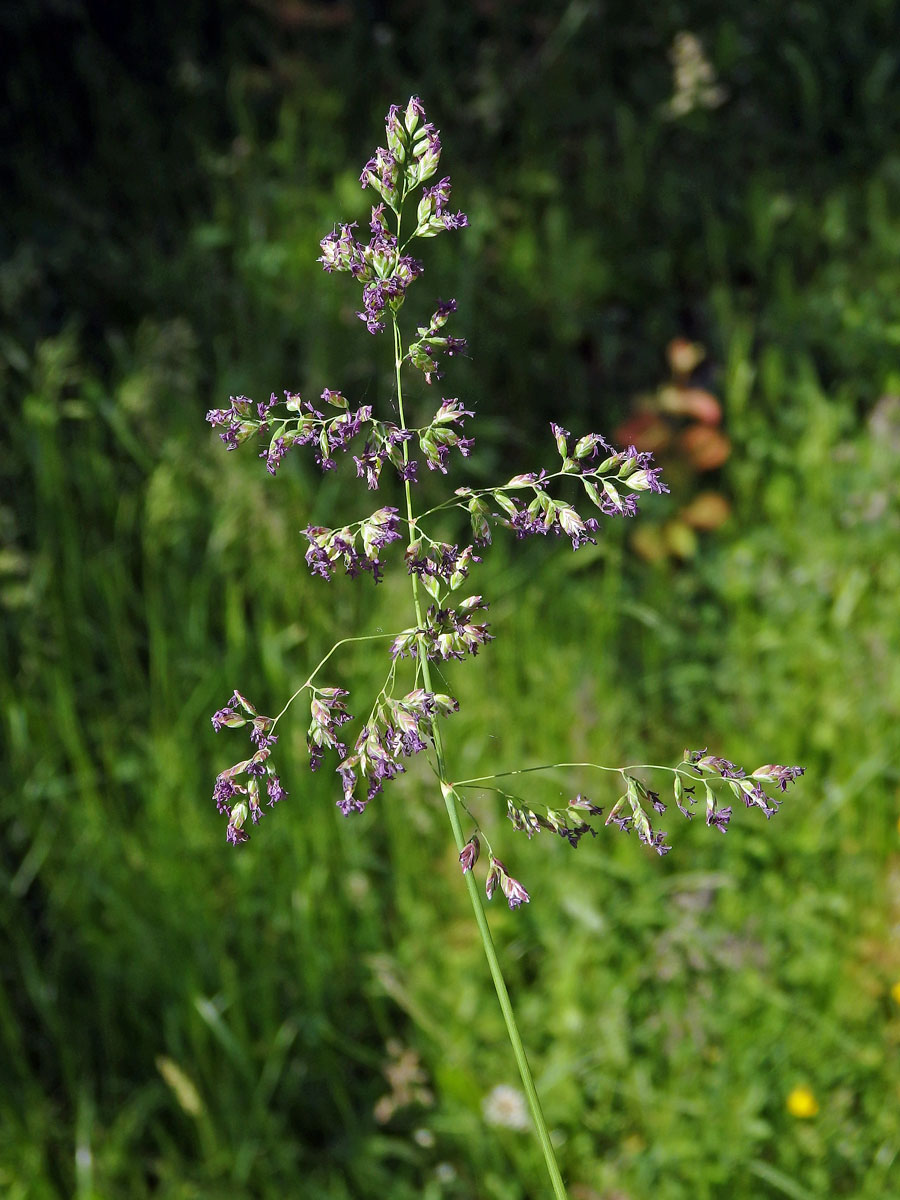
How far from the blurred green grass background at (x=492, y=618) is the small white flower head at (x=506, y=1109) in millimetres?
43

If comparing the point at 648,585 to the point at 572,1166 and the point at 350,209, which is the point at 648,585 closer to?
the point at 572,1166

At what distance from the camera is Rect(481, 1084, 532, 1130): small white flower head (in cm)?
203

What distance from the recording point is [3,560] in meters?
2.45

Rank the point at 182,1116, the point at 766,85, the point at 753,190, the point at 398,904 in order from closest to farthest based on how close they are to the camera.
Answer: the point at 182,1116 → the point at 398,904 → the point at 753,190 → the point at 766,85

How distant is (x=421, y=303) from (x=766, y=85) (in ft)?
5.81

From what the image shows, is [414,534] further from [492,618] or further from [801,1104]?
[492,618]

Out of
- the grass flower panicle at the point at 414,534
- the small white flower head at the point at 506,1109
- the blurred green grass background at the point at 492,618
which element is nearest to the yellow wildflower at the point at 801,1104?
the blurred green grass background at the point at 492,618

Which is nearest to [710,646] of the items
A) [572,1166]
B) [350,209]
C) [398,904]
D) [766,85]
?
[398,904]

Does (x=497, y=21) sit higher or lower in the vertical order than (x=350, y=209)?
higher

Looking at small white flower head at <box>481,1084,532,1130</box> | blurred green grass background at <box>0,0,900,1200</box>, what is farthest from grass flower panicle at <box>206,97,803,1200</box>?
small white flower head at <box>481,1084,532,1130</box>

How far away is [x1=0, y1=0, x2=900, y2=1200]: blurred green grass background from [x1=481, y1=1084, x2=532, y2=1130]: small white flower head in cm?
4

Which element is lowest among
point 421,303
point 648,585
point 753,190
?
point 648,585

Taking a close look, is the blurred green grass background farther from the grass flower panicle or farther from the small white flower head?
the grass flower panicle

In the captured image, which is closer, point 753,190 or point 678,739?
point 678,739
